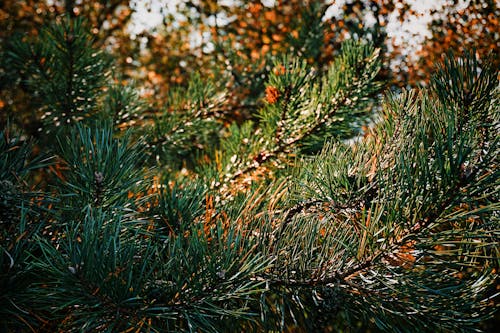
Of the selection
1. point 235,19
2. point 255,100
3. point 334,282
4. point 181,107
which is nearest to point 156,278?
point 334,282

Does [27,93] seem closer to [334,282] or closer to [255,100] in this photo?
[255,100]

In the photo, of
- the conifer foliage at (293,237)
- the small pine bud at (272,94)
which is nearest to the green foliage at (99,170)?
the conifer foliage at (293,237)

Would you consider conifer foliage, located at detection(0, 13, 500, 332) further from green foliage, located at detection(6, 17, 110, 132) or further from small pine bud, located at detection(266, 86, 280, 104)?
green foliage, located at detection(6, 17, 110, 132)

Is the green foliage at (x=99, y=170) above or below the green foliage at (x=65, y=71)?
below

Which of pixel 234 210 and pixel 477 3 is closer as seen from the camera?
pixel 234 210

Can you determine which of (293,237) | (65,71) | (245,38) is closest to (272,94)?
(293,237)

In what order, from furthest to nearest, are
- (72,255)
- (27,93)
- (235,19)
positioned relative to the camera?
1. (235,19)
2. (27,93)
3. (72,255)

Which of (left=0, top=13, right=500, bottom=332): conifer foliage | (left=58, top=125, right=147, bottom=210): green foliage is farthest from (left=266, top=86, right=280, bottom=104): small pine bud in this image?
(left=58, top=125, right=147, bottom=210): green foliage

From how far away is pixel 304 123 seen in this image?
0.89 meters

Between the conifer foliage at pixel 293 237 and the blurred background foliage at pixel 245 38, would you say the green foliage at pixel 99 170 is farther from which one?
the blurred background foliage at pixel 245 38

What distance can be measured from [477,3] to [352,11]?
21.7 inches

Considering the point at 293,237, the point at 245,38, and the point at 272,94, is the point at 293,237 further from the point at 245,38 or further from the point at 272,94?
the point at 245,38

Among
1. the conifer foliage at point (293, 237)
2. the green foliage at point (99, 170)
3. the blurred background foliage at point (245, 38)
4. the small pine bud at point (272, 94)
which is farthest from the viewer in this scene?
the blurred background foliage at point (245, 38)

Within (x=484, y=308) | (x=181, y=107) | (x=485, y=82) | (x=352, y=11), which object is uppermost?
(x=352, y=11)
